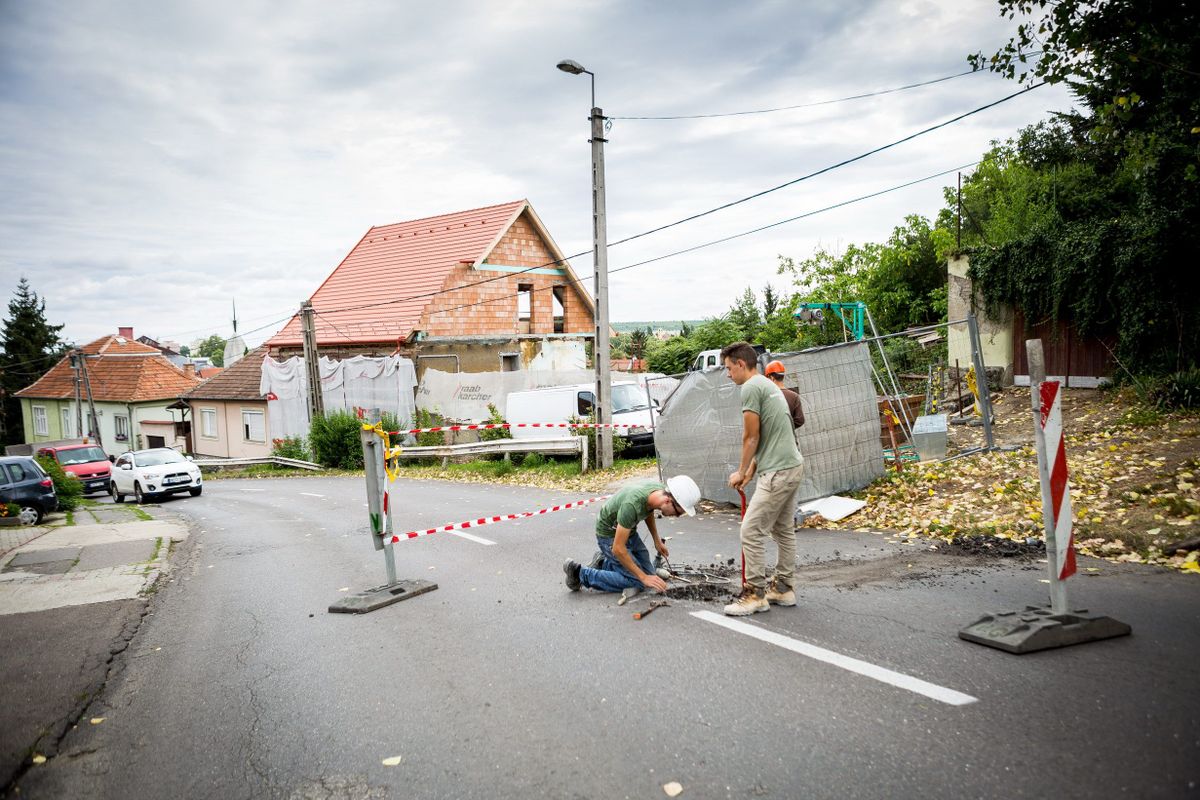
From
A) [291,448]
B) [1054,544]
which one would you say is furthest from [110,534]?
[291,448]

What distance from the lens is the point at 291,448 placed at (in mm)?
28297

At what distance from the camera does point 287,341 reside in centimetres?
3241

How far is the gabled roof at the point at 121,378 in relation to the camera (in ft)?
153

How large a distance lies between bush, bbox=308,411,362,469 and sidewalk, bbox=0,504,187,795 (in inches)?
463

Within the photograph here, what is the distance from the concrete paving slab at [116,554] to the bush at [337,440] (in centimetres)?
1372

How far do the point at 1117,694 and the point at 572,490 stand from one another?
36.1ft

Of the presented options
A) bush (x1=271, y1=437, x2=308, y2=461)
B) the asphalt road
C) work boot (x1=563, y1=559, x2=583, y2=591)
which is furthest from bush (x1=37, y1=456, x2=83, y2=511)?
work boot (x1=563, y1=559, x2=583, y2=591)

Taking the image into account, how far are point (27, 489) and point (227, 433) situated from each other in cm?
2175

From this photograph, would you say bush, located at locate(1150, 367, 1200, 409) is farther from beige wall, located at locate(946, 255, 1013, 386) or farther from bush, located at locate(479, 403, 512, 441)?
bush, located at locate(479, 403, 512, 441)

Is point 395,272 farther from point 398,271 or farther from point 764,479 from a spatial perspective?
point 764,479

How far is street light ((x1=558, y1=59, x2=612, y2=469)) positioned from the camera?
51.3 feet

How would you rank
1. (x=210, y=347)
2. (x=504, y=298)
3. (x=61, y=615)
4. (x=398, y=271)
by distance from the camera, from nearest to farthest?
(x=61, y=615)
(x=504, y=298)
(x=398, y=271)
(x=210, y=347)

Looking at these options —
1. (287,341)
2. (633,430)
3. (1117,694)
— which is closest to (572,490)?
(633,430)

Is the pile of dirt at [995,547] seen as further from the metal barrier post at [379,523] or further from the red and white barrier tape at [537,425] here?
the red and white barrier tape at [537,425]
